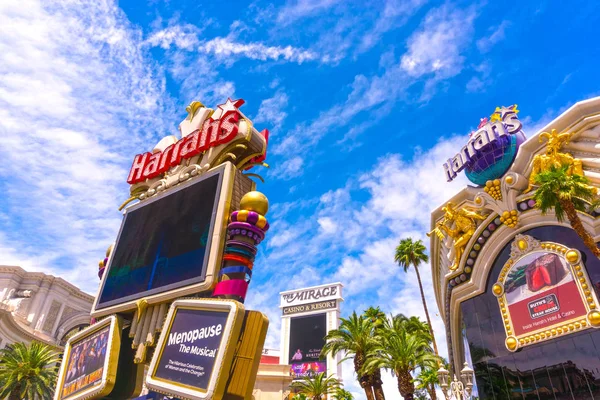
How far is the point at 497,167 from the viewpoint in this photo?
86.7 ft

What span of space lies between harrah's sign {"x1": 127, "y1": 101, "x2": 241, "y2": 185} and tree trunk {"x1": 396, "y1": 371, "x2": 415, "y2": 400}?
2043 cm

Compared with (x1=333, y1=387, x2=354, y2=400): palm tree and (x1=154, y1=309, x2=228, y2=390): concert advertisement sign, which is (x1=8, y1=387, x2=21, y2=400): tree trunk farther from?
(x1=333, y1=387, x2=354, y2=400): palm tree

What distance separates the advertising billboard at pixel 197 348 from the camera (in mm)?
12516

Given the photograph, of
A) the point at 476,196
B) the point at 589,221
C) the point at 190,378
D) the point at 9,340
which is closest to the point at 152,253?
the point at 190,378

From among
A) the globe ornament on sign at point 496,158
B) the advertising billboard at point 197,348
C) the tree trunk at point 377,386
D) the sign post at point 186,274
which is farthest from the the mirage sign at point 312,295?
the advertising billboard at point 197,348

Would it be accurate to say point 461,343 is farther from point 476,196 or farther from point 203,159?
point 203,159

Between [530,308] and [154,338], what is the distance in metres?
19.9

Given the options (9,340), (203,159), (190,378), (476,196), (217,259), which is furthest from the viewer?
(9,340)

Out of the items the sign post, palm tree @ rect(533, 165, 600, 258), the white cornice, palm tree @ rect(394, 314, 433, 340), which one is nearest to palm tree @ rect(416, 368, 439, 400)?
palm tree @ rect(394, 314, 433, 340)

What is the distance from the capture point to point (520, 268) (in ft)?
79.6

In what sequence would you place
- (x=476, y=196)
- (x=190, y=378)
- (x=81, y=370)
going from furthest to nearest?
(x=476, y=196) → (x=81, y=370) → (x=190, y=378)

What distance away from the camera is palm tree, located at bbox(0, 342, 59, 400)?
111ft

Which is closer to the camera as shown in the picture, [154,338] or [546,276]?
[154,338]

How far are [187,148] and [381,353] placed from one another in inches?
815
